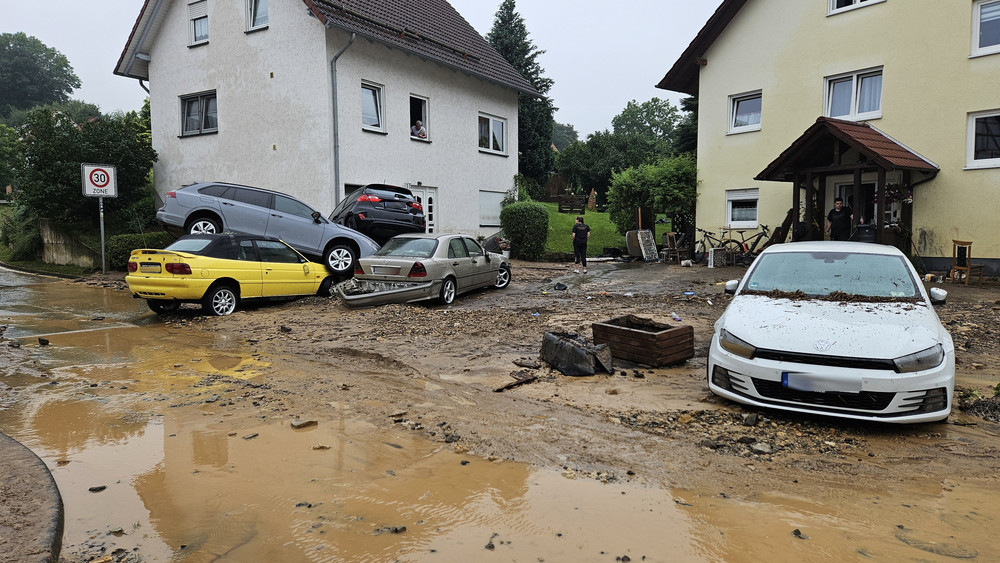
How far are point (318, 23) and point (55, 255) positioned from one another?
11.9 m

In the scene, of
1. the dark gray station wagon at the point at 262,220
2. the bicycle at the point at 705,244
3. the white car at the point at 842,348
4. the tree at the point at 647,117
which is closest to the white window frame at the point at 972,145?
→ the bicycle at the point at 705,244

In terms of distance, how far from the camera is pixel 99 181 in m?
17.5

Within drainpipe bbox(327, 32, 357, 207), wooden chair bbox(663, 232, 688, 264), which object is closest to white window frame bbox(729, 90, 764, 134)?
wooden chair bbox(663, 232, 688, 264)

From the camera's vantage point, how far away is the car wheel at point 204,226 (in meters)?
13.3

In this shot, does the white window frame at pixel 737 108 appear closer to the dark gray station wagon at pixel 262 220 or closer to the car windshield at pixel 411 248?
the car windshield at pixel 411 248

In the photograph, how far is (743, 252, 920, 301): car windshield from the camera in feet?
19.5

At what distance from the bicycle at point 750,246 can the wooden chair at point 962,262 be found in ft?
15.6

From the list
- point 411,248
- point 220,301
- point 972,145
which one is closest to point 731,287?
point 411,248

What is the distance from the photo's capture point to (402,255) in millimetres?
11805

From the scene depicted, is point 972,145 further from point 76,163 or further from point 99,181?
point 76,163

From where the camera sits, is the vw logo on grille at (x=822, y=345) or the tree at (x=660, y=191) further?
the tree at (x=660, y=191)

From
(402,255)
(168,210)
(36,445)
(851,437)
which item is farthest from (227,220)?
(851,437)

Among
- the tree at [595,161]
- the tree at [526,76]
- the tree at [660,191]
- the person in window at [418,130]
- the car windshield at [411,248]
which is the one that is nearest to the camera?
the car windshield at [411,248]

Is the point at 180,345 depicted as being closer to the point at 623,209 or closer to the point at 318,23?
the point at 318,23
